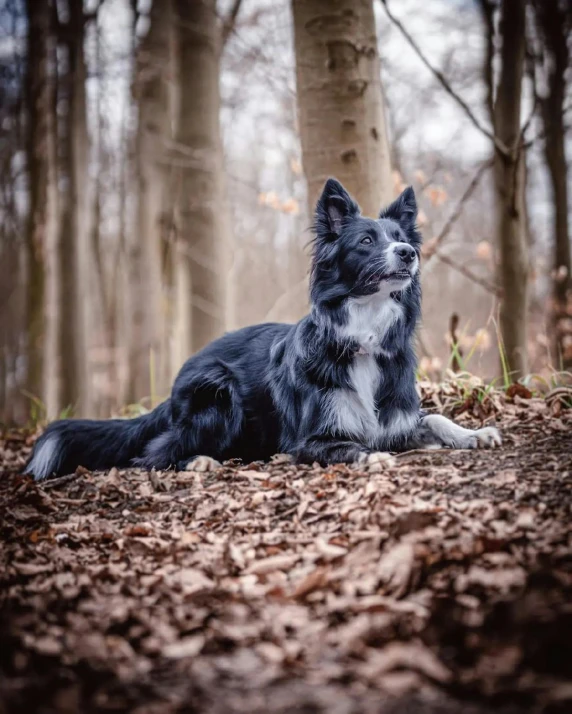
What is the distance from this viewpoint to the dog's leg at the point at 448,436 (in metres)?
4.12

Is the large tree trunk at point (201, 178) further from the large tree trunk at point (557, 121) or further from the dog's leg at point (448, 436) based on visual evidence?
the large tree trunk at point (557, 121)

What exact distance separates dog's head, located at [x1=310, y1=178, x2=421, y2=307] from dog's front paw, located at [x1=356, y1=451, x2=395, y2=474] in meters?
1.03

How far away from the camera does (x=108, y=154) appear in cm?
1869

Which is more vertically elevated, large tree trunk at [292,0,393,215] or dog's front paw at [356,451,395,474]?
large tree trunk at [292,0,393,215]

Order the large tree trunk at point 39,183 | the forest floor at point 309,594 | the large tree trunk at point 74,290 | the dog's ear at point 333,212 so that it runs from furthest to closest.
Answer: the large tree trunk at point 74,290
the large tree trunk at point 39,183
the dog's ear at point 333,212
the forest floor at point 309,594

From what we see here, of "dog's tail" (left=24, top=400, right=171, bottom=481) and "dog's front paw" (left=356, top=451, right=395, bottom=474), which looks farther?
"dog's tail" (left=24, top=400, right=171, bottom=481)

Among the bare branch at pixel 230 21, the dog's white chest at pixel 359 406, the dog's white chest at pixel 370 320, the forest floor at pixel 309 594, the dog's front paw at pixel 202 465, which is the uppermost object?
the bare branch at pixel 230 21

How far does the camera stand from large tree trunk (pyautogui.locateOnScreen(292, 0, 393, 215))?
5699 millimetres

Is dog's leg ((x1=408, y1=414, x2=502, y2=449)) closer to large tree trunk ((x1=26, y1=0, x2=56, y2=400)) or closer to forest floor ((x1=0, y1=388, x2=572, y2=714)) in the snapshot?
forest floor ((x1=0, y1=388, x2=572, y2=714))

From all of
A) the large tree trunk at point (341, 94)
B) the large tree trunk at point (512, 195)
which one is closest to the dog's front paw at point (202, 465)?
the large tree trunk at point (341, 94)

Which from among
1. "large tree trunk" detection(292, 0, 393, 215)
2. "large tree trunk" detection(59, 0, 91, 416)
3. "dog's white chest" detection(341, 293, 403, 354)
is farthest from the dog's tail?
"large tree trunk" detection(59, 0, 91, 416)

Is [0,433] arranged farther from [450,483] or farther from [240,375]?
[450,483]

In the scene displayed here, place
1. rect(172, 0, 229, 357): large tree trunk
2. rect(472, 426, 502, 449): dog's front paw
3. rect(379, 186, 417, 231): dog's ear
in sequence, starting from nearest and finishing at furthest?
1. rect(472, 426, 502, 449): dog's front paw
2. rect(379, 186, 417, 231): dog's ear
3. rect(172, 0, 229, 357): large tree trunk

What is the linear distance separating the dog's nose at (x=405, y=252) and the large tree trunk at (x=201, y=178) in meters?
6.22
